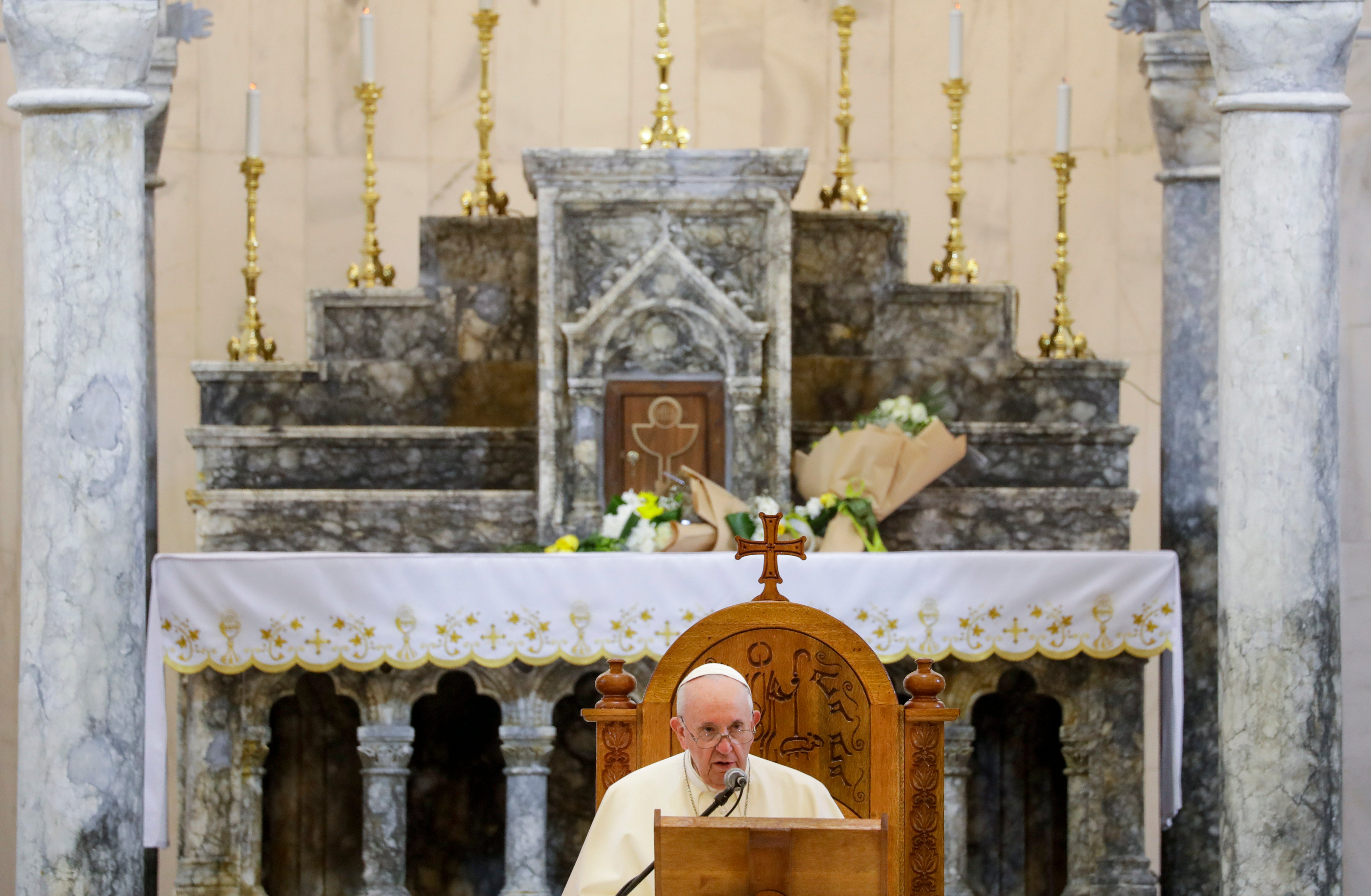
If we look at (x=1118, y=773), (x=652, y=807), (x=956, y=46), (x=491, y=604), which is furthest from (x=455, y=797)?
(x=956, y=46)

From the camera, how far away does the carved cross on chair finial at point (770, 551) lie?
16.9 ft

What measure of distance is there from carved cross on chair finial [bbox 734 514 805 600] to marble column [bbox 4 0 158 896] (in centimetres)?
213

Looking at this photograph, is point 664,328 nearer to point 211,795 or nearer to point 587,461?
point 587,461

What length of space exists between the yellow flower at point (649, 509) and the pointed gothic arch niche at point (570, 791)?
2.19 ft

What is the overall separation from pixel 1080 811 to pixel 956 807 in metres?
0.49

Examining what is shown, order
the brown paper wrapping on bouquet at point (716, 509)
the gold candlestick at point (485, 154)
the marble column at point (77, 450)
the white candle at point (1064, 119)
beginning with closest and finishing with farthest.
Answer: the marble column at point (77, 450) < the brown paper wrapping on bouquet at point (716, 509) < the white candle at point (1064, 119) < the gold candlestick at point (485, 154)

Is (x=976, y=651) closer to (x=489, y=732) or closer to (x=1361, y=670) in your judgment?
(x=489, y=732)

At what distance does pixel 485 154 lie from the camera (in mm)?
8367

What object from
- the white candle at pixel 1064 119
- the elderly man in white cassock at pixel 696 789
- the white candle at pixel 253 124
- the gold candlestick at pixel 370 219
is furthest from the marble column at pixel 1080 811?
the white candle at pixel 253 124

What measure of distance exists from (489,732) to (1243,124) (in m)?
3.55

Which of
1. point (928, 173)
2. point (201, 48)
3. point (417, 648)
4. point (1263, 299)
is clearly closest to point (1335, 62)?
point (1263, 299)

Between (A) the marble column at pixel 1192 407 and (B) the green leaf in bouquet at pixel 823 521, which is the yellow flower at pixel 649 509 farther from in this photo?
(A) the marble column at pixel 1192 407

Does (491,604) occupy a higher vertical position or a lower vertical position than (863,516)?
lower

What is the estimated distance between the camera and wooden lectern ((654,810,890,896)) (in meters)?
3.81
